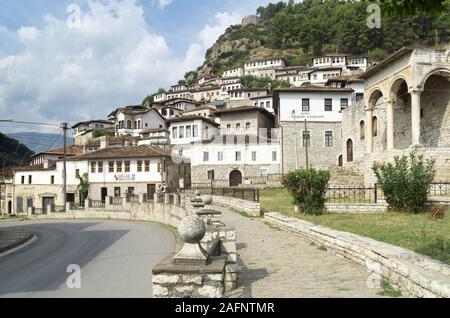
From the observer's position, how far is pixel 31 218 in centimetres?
4250

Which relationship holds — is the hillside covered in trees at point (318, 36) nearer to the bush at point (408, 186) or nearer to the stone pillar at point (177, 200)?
the stone pillar at point (177, 200)

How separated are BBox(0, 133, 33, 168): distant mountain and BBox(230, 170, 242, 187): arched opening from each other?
55.3 metres

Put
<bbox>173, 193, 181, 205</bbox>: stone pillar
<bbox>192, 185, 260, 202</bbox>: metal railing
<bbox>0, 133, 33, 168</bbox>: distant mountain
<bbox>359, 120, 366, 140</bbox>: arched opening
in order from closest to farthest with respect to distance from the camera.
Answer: <bbox>192, 185, 260, 202</bbox>: metal railing → <bbox>173, 193, 181, 205</bbox>: stone pillar → <bbox>359, 120, 366, 140</bbox>: arched opening → <bbox>0, 133, 33, 168</bbox>: distant mountain

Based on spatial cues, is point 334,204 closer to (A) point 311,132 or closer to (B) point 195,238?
(B) point 195,238

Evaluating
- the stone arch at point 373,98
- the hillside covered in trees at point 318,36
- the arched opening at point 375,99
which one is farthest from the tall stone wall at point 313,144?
the hillside covered in trees at point 318,36

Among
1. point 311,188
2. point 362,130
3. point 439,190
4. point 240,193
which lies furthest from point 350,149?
point 311,188

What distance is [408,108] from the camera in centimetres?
3447

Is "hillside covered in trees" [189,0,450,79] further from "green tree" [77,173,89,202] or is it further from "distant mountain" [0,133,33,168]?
"distant mountain" [0,133,33,168]

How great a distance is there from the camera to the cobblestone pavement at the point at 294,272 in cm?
696

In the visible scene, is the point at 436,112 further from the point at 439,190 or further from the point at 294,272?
the point at 294,272

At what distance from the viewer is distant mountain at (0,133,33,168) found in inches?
3366

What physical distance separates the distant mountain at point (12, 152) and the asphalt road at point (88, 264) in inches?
2819
